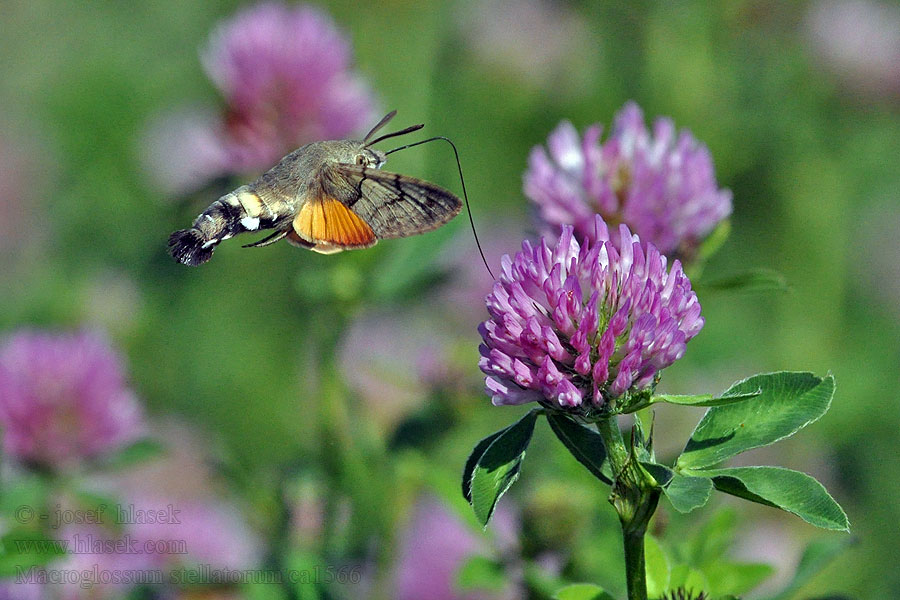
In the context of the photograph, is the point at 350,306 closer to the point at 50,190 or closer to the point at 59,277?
the point at 59,277

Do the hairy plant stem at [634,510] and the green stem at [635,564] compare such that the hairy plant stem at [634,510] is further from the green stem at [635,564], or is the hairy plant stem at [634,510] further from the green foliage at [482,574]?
the green foliage at [482,574]

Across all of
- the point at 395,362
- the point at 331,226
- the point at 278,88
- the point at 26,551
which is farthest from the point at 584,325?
the point at 395,362

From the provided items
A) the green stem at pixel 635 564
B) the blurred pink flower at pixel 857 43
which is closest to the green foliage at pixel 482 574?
the green stem at pixel 635 564

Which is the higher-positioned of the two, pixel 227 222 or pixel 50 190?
pixel 50 190

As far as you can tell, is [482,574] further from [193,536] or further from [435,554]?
[193,536]

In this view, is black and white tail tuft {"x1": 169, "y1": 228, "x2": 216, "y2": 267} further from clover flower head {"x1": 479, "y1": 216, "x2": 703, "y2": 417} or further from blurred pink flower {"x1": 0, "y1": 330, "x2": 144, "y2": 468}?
blurred pink flower {"x1": 0, "y1": 330, "x2": 144, "y2": 468}

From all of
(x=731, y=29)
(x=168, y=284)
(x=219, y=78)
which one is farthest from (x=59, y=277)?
(x=731, y=29)
